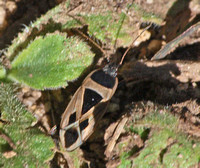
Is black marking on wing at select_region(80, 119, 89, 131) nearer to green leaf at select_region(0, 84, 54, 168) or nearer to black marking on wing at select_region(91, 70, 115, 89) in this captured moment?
green leaf at select_region(0, 84, 54, 168)

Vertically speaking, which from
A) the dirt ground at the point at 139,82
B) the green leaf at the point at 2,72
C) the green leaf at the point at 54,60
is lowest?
the dirt ground at the point at 139,82

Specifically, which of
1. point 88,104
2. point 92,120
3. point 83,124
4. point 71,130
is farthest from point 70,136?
point 88,104

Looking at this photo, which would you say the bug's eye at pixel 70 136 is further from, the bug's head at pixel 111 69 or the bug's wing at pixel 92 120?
the bug's head at pixel 111 69

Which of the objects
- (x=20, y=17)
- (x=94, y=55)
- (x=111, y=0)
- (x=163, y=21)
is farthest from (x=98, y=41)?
(x=20, y=17)

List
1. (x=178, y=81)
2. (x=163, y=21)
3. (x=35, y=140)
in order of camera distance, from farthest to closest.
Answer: (x=163, y=21) → (x=178, y=81) → (x=35, y=140)

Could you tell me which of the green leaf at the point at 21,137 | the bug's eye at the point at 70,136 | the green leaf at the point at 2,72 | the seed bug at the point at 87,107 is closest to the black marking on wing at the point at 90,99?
the seed bug at the point at 87,107

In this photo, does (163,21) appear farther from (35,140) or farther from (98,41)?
(35,140)
